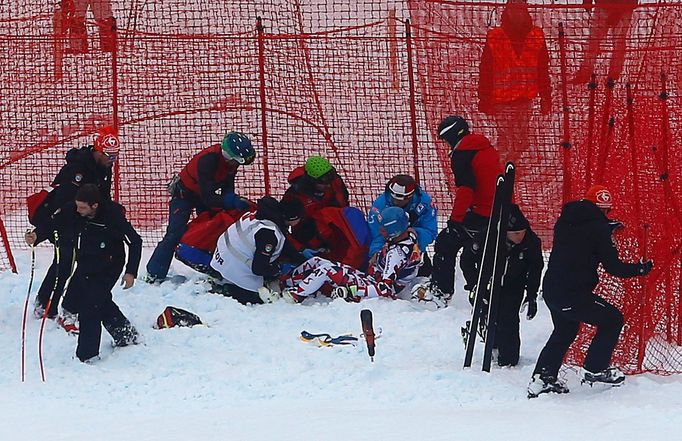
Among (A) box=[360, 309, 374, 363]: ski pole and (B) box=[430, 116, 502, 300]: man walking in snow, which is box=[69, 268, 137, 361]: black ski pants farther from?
(B) box=[430, 116, 502, 300]: man walking in snow

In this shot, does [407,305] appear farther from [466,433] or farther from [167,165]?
[167,165]

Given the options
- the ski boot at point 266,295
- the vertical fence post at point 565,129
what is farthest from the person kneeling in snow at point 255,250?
the vertical fence post at point 565,129

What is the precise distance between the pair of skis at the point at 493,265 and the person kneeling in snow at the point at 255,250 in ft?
6.29

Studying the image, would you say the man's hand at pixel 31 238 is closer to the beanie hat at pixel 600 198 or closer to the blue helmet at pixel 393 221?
the blue helmet at pixel 393 221

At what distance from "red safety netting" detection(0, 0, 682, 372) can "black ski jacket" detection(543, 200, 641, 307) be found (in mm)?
2240

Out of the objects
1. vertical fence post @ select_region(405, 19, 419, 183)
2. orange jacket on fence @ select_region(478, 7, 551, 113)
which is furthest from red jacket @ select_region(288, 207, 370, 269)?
orange jacket on fence @ select_region(478, 7, 551, 113)

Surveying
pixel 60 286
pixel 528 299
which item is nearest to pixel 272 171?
pixel 60 286

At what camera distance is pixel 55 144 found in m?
10.4

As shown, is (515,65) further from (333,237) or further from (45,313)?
(45,313)

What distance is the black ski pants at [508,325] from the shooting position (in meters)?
6.76

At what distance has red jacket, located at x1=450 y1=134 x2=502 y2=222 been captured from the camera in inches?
310

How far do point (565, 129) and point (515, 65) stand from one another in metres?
0.76

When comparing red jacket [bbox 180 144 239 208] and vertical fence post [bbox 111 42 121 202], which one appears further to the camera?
vertical fence post [bbox 111 42 121 202]

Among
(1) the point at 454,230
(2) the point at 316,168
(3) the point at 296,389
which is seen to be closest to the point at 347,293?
(1) the point at 454,230
